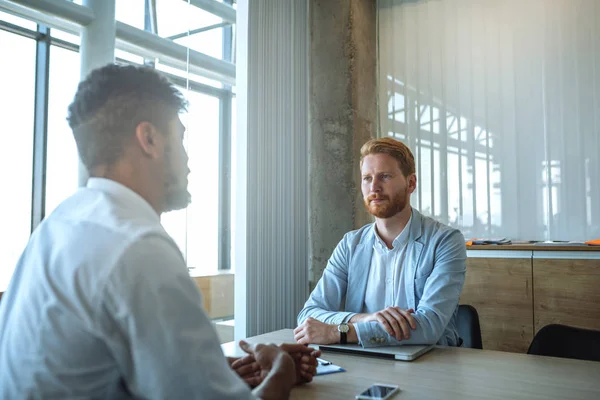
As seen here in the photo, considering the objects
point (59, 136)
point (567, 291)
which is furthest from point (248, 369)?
point (59, 136)

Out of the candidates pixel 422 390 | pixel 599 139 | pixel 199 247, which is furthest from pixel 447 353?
pixel 599 139

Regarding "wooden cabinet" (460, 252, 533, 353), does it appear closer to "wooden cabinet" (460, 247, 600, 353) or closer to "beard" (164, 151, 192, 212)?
"wooden cabinet" (460, 247, 600, 353)

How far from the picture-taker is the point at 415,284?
2266mm

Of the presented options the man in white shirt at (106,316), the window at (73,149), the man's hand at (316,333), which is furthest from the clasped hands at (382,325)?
the window at (73,149)

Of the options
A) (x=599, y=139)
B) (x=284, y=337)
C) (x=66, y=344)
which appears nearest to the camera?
(x=66, y=344)

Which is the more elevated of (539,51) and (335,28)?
(335,28)

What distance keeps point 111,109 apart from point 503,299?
3381mm

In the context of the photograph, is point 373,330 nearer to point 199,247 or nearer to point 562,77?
point 199,247

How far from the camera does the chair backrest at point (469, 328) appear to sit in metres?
2.37

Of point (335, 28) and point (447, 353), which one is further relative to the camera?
point (335, 28)

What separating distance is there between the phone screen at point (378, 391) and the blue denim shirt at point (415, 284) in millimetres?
467

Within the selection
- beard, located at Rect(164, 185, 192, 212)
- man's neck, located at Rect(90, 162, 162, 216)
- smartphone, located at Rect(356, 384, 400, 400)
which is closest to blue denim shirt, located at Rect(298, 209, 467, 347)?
smartphone, located at Rect(356, 384, 400, 400)

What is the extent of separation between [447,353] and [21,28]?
11.8ft

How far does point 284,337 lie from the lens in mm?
2055
